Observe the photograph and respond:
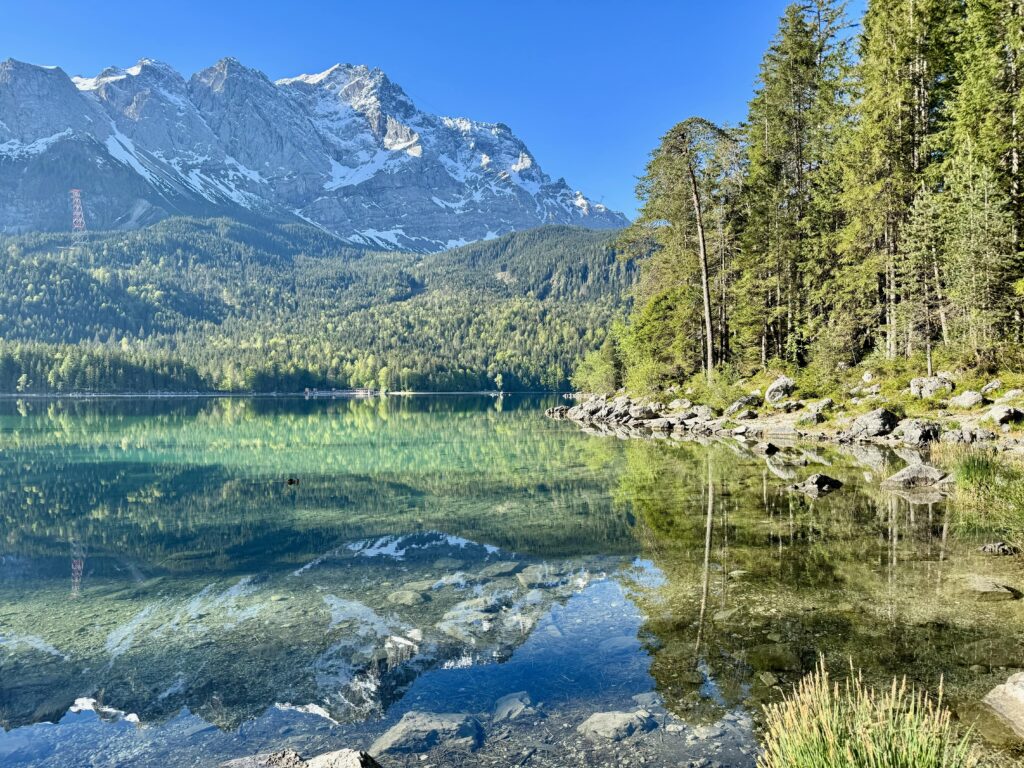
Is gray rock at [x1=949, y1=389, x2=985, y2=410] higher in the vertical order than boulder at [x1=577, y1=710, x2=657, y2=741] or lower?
higher

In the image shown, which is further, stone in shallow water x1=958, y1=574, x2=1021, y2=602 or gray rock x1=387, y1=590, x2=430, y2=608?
gray rock x1=387, y1=590, x2=430, y2=608

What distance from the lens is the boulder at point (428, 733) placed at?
22.9 ft

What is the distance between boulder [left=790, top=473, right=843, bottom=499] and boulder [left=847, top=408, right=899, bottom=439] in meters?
13.0

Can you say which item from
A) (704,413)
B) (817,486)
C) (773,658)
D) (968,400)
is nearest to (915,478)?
(817,486)

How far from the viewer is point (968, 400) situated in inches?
1153

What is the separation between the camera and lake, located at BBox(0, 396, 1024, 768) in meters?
7.52

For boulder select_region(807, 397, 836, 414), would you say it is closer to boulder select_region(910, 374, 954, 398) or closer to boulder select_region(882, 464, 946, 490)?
boulder select_region(910, 374, 954, 398)

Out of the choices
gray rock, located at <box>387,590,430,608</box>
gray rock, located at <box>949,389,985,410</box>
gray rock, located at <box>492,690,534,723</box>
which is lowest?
gray rock, located at <box>387,590,430,608</box>

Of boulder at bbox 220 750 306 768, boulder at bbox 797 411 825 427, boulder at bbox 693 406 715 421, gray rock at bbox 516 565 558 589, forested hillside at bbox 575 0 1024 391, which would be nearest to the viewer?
boulder at bbox 220 750 306 768

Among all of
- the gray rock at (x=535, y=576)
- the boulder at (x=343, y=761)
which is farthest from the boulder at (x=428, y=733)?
the gray rock at (x=535, y=576)

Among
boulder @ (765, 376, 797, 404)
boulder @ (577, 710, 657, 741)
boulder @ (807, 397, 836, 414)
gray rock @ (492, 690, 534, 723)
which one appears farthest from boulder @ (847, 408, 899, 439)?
gray rock @ (492, 690, 534, 723)

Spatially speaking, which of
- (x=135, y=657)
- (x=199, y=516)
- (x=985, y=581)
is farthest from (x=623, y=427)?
(x=135, y=657)

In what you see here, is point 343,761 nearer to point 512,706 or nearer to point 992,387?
point 512,706

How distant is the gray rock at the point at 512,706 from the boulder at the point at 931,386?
32008mm
